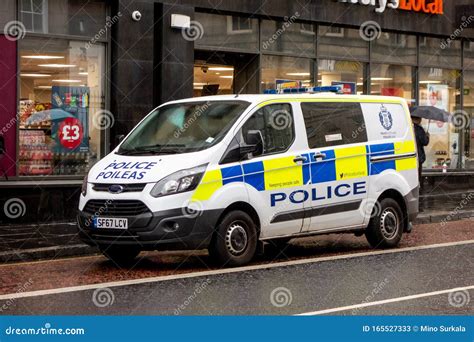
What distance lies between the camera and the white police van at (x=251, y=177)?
9.88 metres

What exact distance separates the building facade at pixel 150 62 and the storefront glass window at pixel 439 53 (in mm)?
63

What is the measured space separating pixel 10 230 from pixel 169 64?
5.24 meters

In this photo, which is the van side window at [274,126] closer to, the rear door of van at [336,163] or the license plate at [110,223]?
the rear door of van at [336,163]

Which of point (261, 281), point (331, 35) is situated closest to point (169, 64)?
point (331, 35)

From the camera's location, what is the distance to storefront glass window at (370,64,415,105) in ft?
70.1

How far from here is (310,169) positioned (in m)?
11.0

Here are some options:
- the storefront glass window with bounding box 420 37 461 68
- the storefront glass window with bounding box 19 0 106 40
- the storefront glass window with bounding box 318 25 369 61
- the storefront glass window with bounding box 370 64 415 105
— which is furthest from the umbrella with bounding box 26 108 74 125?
the storefront glass window with bounding box 420 37 461 68

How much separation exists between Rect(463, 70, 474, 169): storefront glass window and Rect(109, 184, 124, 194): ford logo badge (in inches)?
605

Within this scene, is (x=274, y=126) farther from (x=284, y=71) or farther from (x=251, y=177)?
(x=284, y=71)

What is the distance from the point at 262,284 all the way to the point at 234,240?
1.23 metres

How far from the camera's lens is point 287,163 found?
10773 millimetres

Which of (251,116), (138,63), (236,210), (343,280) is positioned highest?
(138,63)

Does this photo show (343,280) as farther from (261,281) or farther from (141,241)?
(141,241)

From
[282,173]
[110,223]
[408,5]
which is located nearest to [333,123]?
[282,173]
